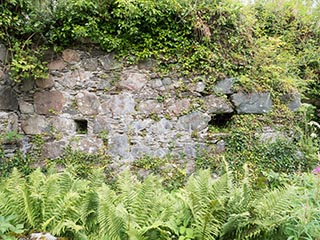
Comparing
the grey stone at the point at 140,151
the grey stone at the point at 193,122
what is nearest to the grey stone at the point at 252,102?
the grey stone at the point at 193,122

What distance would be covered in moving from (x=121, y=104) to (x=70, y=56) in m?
0.98

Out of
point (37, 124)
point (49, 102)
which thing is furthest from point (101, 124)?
point (37, 124)

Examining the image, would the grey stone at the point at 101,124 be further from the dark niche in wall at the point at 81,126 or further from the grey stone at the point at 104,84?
the grey stone at the point at 104,84

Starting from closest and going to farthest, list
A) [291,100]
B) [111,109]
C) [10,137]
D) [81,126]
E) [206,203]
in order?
[206,203], [10,137], [111,109], [81,126], [291,100]

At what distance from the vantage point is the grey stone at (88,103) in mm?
4465

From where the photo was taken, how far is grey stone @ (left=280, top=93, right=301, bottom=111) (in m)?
4.95

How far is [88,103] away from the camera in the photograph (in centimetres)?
447

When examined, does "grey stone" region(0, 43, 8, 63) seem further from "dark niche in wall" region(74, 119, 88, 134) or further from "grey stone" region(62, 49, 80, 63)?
"dark niche in wall" region(74, 119, 88, 134)

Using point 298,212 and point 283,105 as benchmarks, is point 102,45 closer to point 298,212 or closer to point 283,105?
point 283,105

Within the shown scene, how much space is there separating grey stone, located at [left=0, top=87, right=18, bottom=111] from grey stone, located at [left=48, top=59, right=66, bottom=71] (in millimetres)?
620

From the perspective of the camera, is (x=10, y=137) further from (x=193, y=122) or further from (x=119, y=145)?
(x=193, y=122)

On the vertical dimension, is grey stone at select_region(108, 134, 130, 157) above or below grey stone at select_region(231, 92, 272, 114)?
below

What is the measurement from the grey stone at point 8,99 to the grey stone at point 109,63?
130 cm

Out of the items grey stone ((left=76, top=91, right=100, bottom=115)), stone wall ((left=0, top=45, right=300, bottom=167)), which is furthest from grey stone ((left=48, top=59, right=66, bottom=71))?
A: grey stone ((left=76, top=91, right=100, bottom=115))
